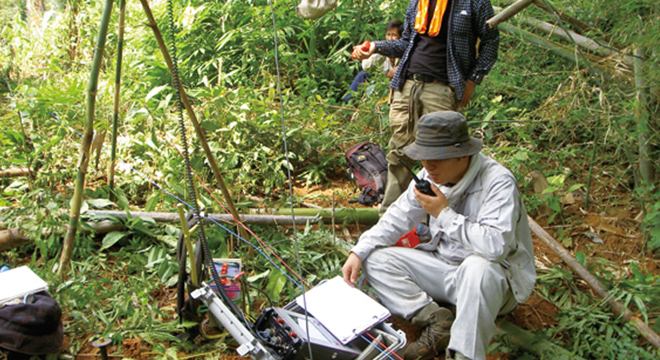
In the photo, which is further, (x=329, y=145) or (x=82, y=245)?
(x=329, y=145)

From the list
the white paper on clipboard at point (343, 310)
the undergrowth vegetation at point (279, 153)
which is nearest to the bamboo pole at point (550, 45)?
the undergrowth vegetation at point (279, 153)

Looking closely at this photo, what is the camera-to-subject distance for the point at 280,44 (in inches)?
235

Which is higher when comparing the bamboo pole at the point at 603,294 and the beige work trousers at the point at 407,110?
the beige work trousers at the point at 407,110

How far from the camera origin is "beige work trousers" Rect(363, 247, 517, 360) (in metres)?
1.88

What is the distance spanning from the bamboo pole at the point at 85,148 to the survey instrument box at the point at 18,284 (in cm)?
23

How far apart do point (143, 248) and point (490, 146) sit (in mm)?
3036

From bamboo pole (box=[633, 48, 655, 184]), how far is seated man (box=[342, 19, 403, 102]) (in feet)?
5.58

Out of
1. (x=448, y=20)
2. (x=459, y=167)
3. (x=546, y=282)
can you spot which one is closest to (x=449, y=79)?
(x=448, y=20)

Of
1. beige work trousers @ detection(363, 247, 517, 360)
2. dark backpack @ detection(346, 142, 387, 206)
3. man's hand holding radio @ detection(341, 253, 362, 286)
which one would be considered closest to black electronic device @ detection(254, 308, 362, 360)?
man's hand holding radio @ detection(341, 253, 362, 286)

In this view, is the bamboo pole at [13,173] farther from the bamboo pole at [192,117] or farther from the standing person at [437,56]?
the standing person at [437,56]

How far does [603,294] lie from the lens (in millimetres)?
2383

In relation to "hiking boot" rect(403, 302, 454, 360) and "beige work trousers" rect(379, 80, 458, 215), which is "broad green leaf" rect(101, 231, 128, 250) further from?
"hiking boot" rect(403, 302, 454, 360)

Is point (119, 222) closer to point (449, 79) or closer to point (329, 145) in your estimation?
point (329, 145)

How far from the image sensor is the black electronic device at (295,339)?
1.77 metres
